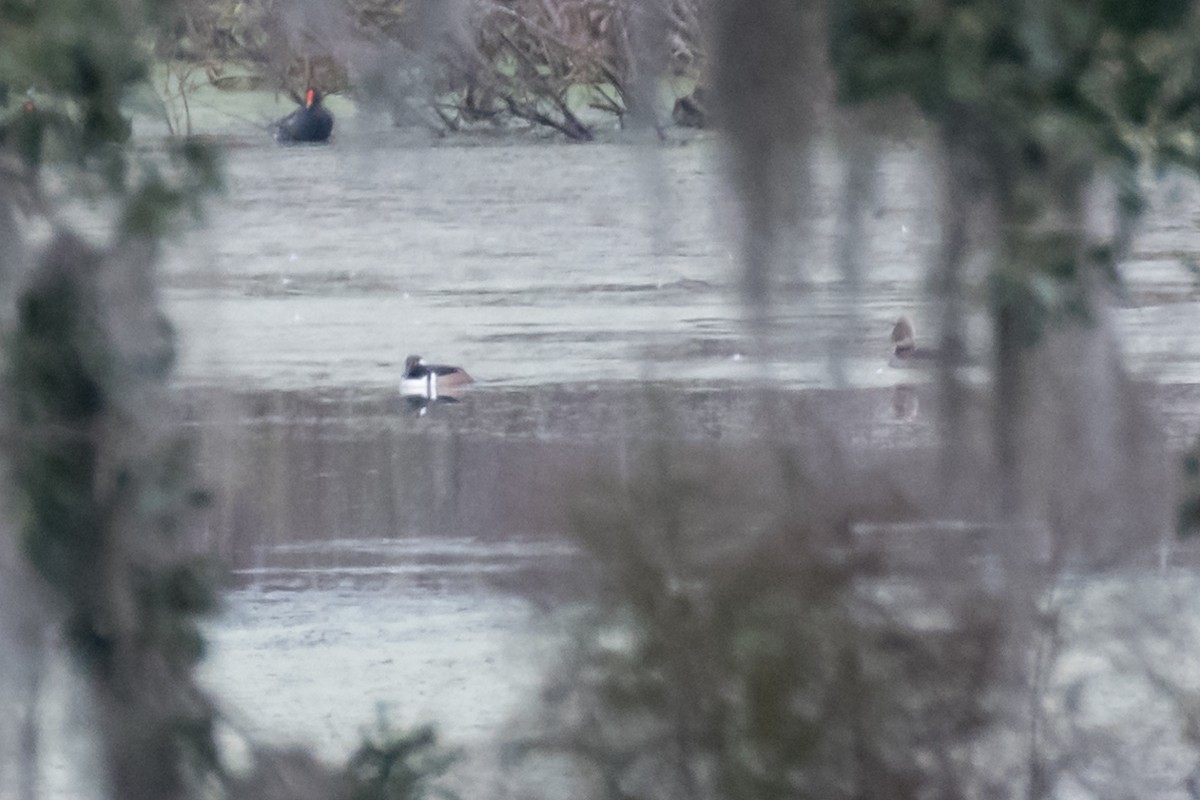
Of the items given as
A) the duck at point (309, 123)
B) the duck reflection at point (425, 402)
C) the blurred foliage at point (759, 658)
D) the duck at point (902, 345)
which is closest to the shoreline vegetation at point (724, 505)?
the blurred foliage at point (759, 658)

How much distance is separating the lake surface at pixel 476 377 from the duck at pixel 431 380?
0.21 ft

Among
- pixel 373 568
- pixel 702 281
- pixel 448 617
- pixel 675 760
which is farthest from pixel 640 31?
pixel 702 281

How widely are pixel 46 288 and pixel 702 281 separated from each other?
5.35 meters

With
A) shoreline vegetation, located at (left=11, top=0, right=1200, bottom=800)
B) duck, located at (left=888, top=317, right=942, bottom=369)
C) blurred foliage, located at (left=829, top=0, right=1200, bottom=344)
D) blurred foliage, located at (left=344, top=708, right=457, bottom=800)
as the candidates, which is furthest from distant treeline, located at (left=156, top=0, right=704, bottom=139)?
duck, located at (left=888, top=317, right=942, bottom=369)

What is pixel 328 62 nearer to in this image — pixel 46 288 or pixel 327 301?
pixel 46 288

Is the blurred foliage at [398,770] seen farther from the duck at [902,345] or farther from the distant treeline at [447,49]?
the duck at [902,345]

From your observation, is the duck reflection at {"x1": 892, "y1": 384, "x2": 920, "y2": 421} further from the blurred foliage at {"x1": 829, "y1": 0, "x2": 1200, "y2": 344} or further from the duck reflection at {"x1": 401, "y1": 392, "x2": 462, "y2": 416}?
the blurred foliage at {"x1": 829, "y1": 0, "x2": 1200, "y2": 344}

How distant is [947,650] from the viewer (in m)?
2.32

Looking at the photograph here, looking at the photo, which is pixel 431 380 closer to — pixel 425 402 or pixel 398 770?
pixel 425 402

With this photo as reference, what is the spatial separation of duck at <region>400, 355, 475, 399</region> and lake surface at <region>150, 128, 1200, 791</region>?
0.21 feet

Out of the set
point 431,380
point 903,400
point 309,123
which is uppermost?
point 309,123

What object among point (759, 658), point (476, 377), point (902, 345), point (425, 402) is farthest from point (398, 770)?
point (476, 377)

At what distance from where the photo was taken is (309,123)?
2.68 m

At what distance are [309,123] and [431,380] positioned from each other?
363 cm
